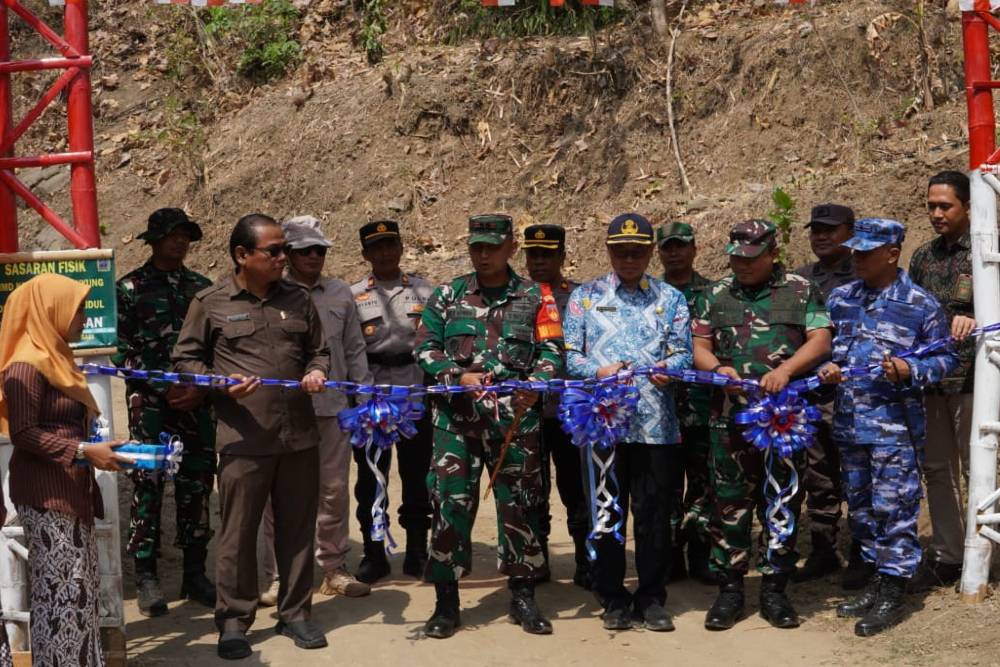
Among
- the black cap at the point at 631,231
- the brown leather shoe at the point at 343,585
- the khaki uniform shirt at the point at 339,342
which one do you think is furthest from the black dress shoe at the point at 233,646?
the black cap at the point at 631,231

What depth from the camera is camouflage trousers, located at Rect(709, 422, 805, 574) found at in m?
6.71

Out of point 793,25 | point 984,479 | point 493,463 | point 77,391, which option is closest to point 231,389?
point 77,391

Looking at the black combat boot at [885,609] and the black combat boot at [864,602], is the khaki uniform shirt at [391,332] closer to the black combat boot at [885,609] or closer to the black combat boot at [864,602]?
the black combat boot at [864,602]

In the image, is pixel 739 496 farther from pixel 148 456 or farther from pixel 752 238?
pixel 148 456

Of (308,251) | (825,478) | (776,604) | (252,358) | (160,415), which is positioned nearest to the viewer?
(252,358)

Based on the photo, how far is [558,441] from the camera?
7.77 meters

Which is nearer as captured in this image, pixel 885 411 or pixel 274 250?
pixel 274 250

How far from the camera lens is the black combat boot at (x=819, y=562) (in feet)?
25.1

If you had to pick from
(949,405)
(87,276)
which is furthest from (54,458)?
(949,405)

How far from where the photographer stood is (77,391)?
17.6ft

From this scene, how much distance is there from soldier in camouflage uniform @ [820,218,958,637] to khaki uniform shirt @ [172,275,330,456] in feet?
9.37

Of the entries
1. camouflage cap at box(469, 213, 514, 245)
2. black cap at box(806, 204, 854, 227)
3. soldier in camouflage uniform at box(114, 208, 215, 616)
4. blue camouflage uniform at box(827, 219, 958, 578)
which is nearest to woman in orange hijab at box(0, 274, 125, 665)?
soldier in camouflage uniform at box(114, 208, 215, 616)

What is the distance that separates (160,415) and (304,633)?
163 centimetres

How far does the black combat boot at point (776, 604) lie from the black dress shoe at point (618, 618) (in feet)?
2.53
